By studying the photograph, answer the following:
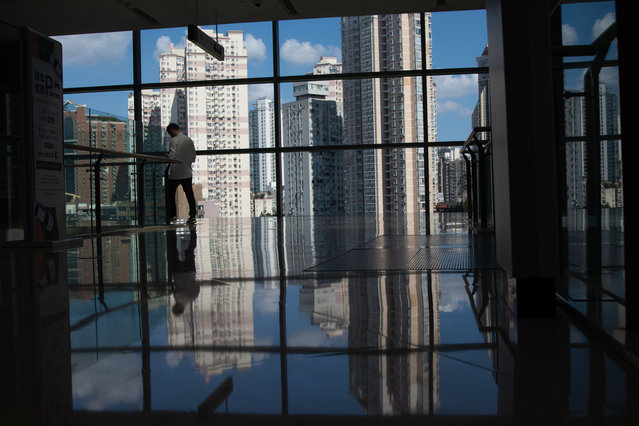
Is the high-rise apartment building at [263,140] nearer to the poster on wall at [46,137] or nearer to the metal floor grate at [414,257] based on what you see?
the poster on wall at [46,137]

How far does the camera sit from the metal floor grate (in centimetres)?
277

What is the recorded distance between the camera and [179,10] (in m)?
9.85

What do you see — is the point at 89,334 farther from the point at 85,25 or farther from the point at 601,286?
the point at 85,25

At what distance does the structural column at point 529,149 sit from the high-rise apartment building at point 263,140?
1019 cm

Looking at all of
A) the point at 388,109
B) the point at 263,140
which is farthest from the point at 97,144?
the point at 388,109

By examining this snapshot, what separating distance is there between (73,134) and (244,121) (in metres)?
5.16

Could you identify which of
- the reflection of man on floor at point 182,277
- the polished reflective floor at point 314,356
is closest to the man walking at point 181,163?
the reflection of man on floor at point 182,277

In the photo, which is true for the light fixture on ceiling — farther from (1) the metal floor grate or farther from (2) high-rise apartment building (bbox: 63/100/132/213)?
(1) the metal floor grate

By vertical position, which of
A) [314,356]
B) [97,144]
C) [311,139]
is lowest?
[314,356]

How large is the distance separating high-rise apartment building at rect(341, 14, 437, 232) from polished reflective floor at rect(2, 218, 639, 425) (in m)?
9.17

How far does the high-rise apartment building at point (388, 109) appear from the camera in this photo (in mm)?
11281

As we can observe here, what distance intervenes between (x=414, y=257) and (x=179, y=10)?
8.08 meters

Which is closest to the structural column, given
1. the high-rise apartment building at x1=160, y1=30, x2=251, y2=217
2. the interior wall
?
the interior wall

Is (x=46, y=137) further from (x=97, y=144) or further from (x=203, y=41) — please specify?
(x=203, y=41)
